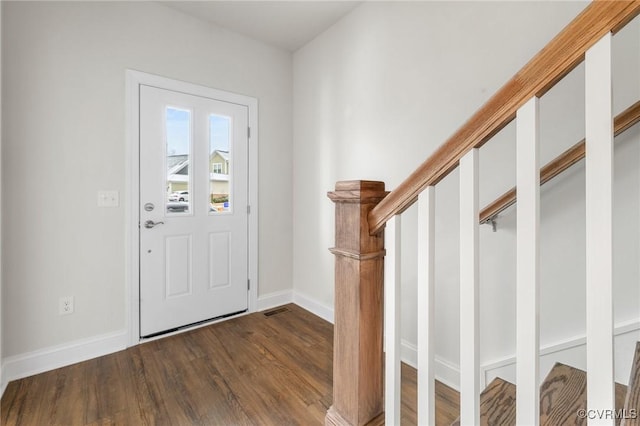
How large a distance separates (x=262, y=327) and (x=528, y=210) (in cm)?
250

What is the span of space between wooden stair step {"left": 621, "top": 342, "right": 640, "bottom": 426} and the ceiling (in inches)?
108

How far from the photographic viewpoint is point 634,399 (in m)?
0.89

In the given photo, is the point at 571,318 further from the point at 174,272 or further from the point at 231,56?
the point at 231,56

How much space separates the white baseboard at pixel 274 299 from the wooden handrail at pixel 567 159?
2253mm

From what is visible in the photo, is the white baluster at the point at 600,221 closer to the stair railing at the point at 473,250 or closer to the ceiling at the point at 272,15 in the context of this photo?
the stair railing at the point at 473,250

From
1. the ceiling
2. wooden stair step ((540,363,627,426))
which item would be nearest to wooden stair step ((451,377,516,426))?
wooden stair step ((540,363,627,426))

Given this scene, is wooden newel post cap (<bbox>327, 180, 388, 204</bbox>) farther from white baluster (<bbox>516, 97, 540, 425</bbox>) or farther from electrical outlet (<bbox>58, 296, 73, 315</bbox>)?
electrical outlet (<bbox>58, 296, 73, 315</bbox>)

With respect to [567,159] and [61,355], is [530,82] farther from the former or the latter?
[61,355]

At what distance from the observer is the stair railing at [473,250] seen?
0.52 metres

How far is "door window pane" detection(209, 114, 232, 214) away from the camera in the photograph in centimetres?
274

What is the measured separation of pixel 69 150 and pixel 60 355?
4.68ft

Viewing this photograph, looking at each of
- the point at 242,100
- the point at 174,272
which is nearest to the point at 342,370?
the point at 174,272

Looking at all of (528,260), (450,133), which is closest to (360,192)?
(528,260)

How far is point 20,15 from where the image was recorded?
6.38ft
